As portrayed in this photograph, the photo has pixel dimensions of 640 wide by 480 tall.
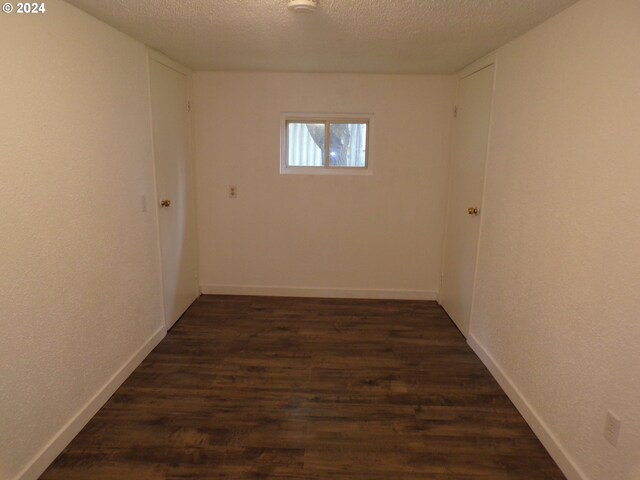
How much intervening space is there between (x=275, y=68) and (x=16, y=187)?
8.15 feet

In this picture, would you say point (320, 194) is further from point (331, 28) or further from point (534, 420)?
point (534, 420)

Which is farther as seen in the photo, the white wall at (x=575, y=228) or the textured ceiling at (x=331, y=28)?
the textured ceiling at (x=331, y=28)

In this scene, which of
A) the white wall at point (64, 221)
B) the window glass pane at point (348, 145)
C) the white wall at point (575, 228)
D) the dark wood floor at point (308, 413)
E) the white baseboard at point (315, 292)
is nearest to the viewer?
the white wall at point (575, 228)

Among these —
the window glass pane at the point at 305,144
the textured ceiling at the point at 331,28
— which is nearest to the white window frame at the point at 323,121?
the window glass pane at the point at 305,144

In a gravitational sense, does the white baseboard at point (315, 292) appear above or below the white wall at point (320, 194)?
below

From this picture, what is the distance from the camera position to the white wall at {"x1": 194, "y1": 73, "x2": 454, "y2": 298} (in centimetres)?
381

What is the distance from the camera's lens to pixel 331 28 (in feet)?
7.76

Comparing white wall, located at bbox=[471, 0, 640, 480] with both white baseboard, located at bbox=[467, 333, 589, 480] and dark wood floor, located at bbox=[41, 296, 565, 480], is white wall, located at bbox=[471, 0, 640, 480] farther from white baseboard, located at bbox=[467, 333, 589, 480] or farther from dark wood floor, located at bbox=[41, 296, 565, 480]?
dark wood floor, located at bbox=[41, 296, 565, 480]

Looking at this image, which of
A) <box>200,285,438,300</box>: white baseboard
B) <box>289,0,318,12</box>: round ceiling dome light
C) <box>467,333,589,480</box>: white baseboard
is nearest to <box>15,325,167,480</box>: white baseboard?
<box>200,285,438,300</box>: white baseboard

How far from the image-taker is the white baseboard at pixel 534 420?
73.8 inches

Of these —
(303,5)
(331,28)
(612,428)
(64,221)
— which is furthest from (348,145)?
(612,428)

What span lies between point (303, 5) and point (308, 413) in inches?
84.1

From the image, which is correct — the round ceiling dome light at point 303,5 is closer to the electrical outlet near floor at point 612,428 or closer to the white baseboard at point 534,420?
the electrical outlet near floor at point 612,428

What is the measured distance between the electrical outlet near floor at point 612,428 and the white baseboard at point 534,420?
0.90ft
